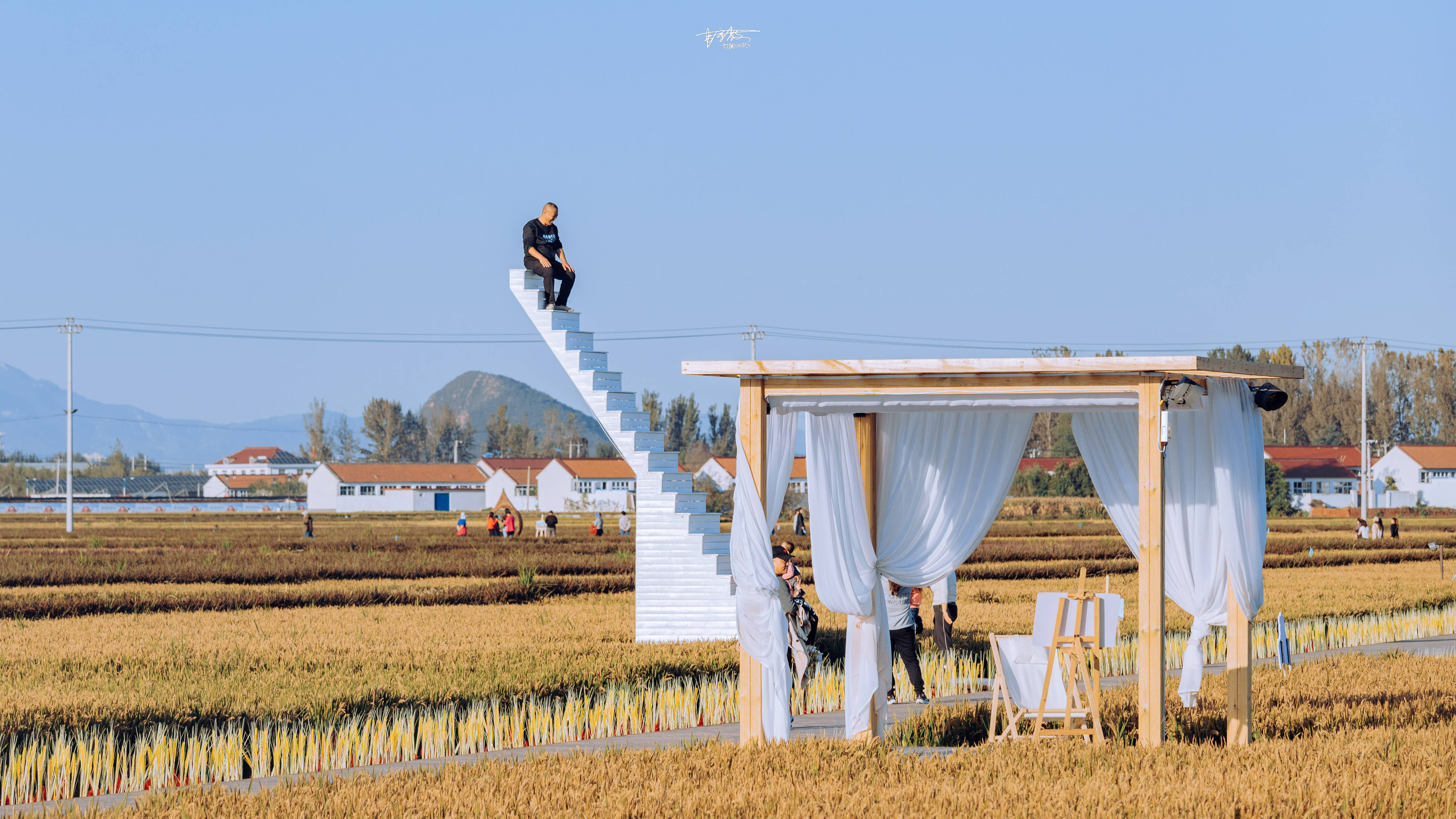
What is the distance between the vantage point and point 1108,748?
31.9ft

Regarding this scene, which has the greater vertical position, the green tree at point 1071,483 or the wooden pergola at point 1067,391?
the wooden pergola at point 1067,391

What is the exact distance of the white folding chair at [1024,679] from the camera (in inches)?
423

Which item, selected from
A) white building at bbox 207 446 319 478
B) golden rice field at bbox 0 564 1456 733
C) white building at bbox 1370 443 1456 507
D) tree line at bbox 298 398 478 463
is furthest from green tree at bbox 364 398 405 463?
golden rice field at bbox 0 564 1456 733

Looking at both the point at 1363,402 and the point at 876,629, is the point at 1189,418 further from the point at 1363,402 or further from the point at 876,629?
the point at 1363,402

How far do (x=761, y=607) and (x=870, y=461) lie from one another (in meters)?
1.75

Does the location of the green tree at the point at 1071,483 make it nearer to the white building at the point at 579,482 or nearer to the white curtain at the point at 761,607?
the white building at the point at 579,482

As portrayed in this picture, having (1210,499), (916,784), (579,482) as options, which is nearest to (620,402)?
(1210,499)

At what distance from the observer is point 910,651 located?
1287 cm

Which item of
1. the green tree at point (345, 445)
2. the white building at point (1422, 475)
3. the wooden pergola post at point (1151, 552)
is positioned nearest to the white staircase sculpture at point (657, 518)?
the wooden pergola post at point (1151, 552)

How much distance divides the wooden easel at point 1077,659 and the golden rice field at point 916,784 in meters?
0.38

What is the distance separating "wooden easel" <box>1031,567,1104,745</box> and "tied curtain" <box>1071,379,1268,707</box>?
578 millimetres

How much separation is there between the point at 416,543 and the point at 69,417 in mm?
32744

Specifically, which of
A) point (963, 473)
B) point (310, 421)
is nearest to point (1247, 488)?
point (963, 473)

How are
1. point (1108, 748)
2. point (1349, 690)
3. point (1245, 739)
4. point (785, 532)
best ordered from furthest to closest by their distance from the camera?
1. point (785, 532)
2. point (1349, 690)
3. point (1245, 739)
4. point (1108, 748)
